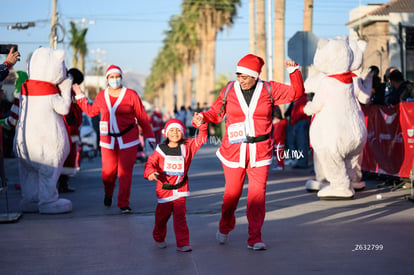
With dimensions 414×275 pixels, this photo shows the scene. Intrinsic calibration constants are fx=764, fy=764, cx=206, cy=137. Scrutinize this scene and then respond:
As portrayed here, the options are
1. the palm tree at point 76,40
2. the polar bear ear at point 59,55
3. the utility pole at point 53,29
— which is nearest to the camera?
the polar bear ear at point 59,55

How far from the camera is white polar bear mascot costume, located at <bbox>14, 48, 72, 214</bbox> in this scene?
10.7 m

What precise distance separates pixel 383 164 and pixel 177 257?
7549 millimetres

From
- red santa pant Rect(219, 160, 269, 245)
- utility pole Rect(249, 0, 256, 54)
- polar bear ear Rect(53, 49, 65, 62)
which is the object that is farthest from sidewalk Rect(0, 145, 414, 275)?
utility pole Rect(249, 0, 256, 54)

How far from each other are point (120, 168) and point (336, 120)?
10.8 ft

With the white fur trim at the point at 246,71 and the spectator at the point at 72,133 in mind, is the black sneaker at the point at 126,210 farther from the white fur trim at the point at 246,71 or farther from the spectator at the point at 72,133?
the white fur trim at the point at 246,71

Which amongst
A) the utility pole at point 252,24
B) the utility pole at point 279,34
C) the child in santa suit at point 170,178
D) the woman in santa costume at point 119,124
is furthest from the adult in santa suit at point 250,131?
the utility pole at point 252,24

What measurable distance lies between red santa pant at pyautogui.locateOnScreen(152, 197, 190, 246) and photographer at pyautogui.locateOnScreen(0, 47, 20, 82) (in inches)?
121

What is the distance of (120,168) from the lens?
11.0m

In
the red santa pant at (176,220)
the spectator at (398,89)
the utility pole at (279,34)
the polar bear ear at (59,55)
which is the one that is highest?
the utility pole at (279,34)

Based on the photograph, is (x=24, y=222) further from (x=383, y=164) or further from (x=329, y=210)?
(x=383, y=164)

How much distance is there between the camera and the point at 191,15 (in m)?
62.2

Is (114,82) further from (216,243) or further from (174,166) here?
(216,243)

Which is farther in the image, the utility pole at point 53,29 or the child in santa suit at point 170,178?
the utility pole at point 53,29

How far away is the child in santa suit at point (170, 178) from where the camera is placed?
25.4 feet
